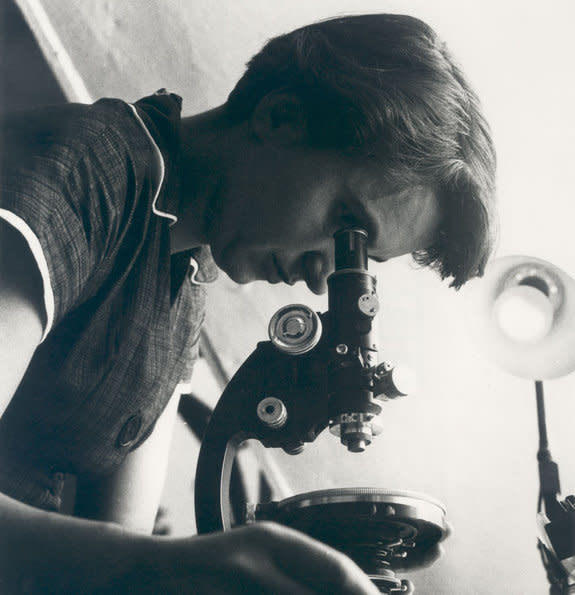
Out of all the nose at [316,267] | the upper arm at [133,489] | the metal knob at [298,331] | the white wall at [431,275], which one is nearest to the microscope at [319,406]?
the metal knob at [298,331]

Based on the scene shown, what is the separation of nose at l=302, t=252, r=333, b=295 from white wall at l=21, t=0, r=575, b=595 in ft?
2.69

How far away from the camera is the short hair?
1.09 m

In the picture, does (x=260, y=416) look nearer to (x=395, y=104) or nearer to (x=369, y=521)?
(x=369, y=521)

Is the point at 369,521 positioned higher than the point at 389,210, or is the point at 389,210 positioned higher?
the point at 389,210

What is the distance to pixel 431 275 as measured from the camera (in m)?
1.98

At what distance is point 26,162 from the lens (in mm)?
774

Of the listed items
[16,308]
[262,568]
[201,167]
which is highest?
[201,167]

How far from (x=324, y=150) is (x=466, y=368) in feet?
3.53

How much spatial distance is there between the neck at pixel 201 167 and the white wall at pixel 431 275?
75 cm

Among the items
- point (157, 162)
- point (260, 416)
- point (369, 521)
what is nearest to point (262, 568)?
point (369, 521)

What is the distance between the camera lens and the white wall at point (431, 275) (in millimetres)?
1824

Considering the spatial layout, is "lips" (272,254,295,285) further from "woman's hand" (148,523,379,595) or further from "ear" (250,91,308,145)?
"woman's hand" (148,523,379,595)

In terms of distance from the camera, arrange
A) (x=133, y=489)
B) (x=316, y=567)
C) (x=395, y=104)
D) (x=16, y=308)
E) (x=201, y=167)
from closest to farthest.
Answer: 1. (x=316, y=567)
2. (x=16, y=308)
3. (x=395, y=104)
4. (x=201, y=167)
5. (x=133, y=489)

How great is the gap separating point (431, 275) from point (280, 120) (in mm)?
963
